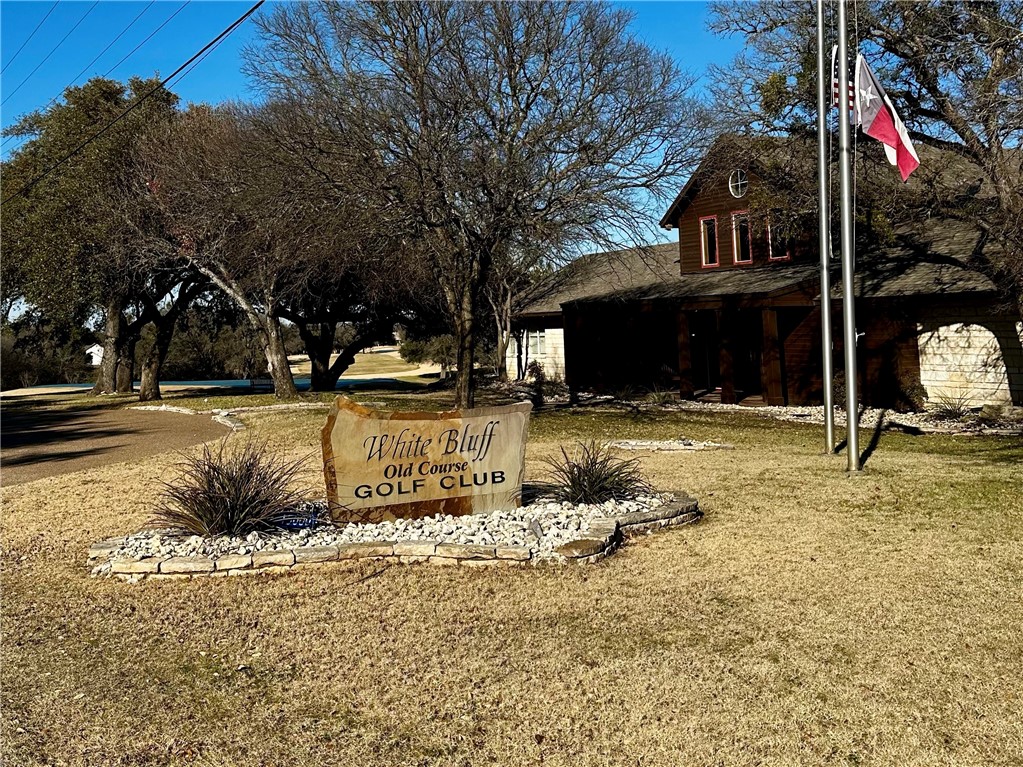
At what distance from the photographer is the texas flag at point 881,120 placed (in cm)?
1158

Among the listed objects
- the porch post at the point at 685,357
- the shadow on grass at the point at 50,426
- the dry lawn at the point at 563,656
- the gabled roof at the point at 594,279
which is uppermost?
the gabled roof at the point at 594,279

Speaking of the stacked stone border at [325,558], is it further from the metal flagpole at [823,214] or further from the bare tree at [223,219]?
the bare tree at [223,219]

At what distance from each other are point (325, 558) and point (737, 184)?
19.3m

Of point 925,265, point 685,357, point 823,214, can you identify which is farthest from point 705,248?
point 823,214

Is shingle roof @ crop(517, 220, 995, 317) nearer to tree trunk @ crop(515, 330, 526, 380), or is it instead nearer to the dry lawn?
tree trunk @ crop(515, 330, 526, 380)

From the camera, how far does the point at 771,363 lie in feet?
70.3

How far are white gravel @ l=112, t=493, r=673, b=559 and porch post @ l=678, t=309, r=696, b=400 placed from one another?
585 inches

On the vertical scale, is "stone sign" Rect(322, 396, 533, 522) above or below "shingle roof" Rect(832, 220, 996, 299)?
below

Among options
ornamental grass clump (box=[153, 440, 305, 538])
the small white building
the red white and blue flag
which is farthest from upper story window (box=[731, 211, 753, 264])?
the small white building

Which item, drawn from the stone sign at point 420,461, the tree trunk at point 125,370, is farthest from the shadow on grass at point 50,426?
the stone sign at point 420,461

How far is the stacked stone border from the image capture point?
751cm

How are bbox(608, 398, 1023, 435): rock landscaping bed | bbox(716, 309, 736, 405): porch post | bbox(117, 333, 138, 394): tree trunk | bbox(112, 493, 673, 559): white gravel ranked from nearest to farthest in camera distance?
bbox(112, 493, 673, 559): white gravel
bbox(608, 398, 1023, 435): rock landscaping bed
bbox(716, 309, 736, 405): porch post
bbox(117, 333, 138, 394): tree trunk

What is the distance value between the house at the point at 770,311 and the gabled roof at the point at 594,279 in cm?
10

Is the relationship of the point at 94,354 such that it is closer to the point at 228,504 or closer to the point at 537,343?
the point at 537,343
